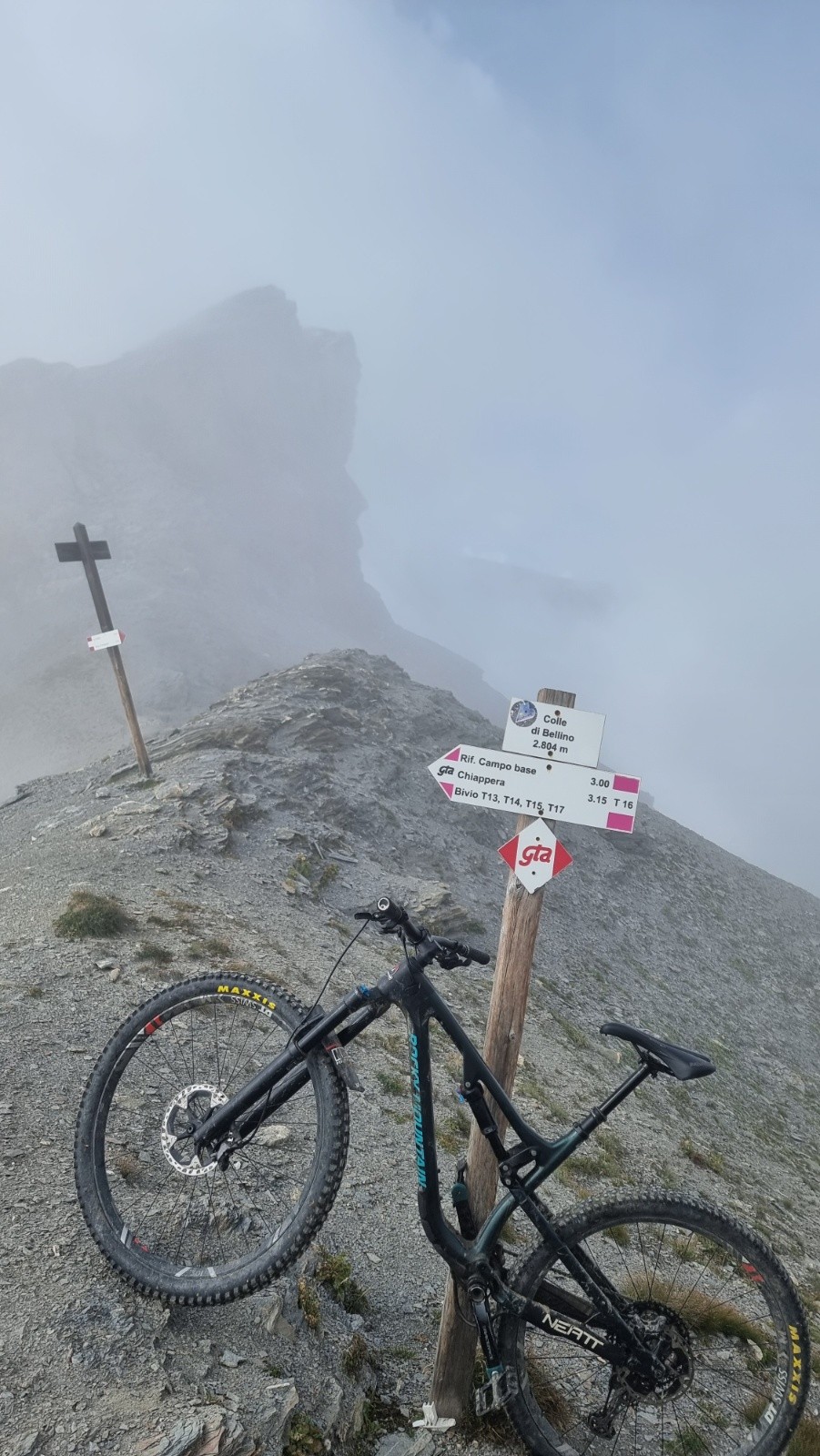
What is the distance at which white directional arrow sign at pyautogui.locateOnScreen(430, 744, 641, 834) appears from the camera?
4309 millimetres

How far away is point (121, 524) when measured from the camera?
12569 cm

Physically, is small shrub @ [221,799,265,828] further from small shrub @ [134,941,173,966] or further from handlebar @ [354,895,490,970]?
handlebar @ [354,895,490,970]

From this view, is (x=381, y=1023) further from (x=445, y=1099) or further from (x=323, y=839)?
(x=323, y=839)

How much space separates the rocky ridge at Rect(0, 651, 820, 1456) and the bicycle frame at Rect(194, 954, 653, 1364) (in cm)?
110

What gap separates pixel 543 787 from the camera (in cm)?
437

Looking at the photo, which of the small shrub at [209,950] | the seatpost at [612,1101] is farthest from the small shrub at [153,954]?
the seatpost at [612,1101]

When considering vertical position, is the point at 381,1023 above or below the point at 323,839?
below

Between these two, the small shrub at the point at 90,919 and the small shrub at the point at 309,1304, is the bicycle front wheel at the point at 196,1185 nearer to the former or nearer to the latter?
the small shrub at the point at 309,1304

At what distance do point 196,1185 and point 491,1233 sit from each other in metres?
2.12

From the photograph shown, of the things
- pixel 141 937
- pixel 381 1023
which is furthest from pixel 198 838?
pixel 381 1023

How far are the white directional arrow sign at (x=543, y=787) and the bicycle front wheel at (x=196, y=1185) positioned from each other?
1.69 meters

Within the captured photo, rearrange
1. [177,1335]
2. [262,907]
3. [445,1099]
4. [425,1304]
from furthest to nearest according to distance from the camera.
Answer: [262,907], [445,1099], [425,1304], [177,1335]

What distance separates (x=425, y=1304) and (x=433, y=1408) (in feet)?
3.85

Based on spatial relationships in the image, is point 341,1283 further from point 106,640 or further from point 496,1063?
point 106,640
